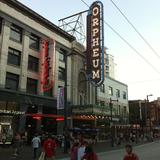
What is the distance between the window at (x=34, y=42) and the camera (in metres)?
42.0

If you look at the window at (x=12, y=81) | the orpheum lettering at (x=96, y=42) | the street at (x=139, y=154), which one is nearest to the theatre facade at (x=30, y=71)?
the window at (x=12, y=81)

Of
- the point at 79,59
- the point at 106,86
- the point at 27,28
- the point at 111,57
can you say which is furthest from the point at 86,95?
the point at 111,57

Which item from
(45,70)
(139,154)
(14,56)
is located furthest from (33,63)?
(139,154)

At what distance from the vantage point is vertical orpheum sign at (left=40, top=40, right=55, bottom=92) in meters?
41.9

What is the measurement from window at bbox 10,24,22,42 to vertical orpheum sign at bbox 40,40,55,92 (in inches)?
165

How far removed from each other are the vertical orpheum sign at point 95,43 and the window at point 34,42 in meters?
7.84

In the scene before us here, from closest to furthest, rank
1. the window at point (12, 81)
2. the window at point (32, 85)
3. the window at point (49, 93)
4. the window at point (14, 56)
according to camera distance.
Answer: the window at point (12, 81), the window at point (14, 56), the window at point (32, 85), the window at point (49, 93)

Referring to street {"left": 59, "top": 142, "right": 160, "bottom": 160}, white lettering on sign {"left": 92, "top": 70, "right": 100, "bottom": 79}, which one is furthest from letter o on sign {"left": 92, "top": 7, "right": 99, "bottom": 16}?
street {"left": 59, "top": 142, "right": 160, "bottom": 160}

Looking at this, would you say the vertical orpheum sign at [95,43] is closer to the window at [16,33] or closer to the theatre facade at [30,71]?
the theatre facade at [30,71]

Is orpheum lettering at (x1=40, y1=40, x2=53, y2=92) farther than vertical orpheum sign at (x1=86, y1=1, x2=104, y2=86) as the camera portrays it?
No

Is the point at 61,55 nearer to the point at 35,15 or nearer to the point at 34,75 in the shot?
the point at 34,75

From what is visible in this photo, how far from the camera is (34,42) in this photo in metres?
42.7

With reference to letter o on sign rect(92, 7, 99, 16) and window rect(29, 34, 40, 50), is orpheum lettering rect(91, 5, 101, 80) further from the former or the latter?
window rect(29, 34, 40, 50)

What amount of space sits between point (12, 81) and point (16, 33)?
5.99 meters
